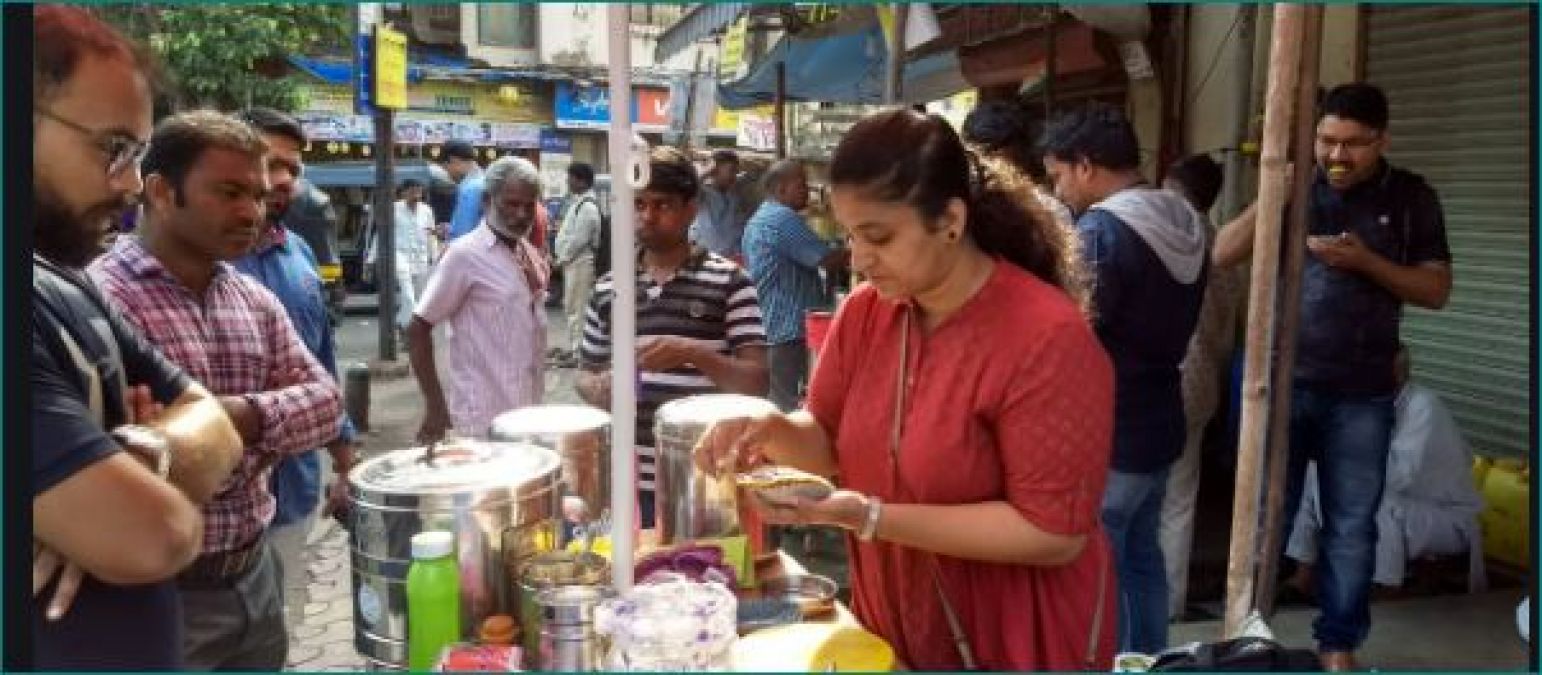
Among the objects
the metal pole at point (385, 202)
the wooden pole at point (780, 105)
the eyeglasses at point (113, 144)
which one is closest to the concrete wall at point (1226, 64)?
the wooden pole at point (780, 105)

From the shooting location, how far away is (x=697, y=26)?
6.84 meters

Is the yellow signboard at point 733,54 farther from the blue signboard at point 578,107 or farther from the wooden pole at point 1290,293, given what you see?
the blue signboard at point 578,107

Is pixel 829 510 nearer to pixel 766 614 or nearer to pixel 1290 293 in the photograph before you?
pixel 766 614

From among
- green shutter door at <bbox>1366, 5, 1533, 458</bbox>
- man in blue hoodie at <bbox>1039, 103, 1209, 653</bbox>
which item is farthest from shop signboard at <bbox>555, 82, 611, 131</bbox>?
man in blue hoodie at <bbox>1039, 103, 1209, 653</bbox>

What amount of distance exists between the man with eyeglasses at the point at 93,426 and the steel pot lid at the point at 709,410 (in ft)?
2.60

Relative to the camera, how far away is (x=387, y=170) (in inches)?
369

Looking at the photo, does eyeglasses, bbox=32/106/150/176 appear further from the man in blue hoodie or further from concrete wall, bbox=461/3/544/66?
concrete wall, bbox=461/3/544/66

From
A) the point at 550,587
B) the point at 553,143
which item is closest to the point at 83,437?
the point at 550,587

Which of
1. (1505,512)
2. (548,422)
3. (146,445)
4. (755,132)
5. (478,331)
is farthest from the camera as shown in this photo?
(755,132)

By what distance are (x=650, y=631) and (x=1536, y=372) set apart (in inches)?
60.8

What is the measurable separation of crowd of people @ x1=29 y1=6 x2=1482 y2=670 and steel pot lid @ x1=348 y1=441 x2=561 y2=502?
0.25m

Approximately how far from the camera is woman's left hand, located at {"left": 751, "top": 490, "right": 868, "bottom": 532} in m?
1.69

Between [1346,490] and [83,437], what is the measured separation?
3.34 metres

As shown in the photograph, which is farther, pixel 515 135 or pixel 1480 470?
pixel 515 135
